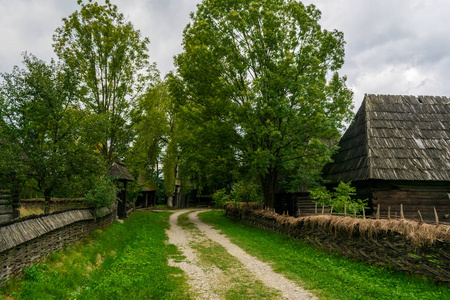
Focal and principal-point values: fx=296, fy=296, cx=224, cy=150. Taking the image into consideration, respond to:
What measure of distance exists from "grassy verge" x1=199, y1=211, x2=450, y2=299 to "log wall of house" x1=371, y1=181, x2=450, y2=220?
7.15 metres

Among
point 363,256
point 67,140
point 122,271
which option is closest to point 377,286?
point 363,256

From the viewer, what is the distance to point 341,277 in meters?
7.46

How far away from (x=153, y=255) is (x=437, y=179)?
14.8 m

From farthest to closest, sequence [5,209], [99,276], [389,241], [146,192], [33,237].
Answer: [146,192] → [5,209] → [389,241] → [99,276] → [33,237]

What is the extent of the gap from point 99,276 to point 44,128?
607cm

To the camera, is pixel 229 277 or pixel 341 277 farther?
pixel 229 277

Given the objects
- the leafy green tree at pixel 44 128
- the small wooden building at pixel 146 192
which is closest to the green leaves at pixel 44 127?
the leafy green tree at pixel 44 128

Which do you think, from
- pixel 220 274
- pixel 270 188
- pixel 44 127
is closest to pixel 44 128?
pixel 44 127

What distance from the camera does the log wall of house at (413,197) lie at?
53.0ft

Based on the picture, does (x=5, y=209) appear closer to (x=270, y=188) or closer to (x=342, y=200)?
(x=270, y=188)

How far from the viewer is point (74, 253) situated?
8.88 meters

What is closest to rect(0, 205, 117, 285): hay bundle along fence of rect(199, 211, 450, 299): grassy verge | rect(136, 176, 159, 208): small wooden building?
rect(199, 211, 450, 299): grassy verge

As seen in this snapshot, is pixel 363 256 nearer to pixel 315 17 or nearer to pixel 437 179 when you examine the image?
pixel 437 179

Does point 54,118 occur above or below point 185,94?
below
